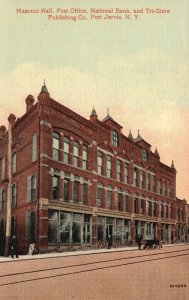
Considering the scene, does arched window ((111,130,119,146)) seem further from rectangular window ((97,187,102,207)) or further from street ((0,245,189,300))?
street ((0,245,189,300))

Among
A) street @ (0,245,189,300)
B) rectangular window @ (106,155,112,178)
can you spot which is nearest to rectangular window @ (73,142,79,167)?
rectangular window @ (106,155,112,178)

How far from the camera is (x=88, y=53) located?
10992 millimetres

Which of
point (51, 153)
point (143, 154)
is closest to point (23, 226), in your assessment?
point (51, 153)

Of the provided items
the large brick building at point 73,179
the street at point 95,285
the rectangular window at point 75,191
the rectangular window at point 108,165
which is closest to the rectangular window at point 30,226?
the large brick building at point 73,179

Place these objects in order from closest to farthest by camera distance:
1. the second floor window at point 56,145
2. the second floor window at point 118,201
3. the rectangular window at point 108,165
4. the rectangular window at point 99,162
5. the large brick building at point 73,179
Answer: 1. the large brick building at point 73,179
2. the second floor window at point 56,145
3. the rectangular window at point 99,162
4. the rectangular window at point 108,165
5. the second floor window at point 118,201

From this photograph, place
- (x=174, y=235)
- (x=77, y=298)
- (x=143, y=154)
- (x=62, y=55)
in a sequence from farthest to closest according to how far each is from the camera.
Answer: (x=174, y=235) → (x=143, y=154) → (x=62, y=55) → (x=77, y=298)

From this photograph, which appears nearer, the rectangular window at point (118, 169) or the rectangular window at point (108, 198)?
the rectangular window at point (108, 198)

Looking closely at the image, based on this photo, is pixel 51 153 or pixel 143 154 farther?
pixel 143 154

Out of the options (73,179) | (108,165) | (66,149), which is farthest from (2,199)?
(108,165)

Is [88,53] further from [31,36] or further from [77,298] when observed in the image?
[77,298]

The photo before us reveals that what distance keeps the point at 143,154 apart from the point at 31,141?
465 inches

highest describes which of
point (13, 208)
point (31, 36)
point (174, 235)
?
point (31, 36)

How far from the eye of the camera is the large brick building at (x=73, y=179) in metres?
22.9

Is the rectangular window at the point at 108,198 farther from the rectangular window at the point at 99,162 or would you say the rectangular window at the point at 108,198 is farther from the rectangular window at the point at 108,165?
the rectangular window at the point at 99,162
